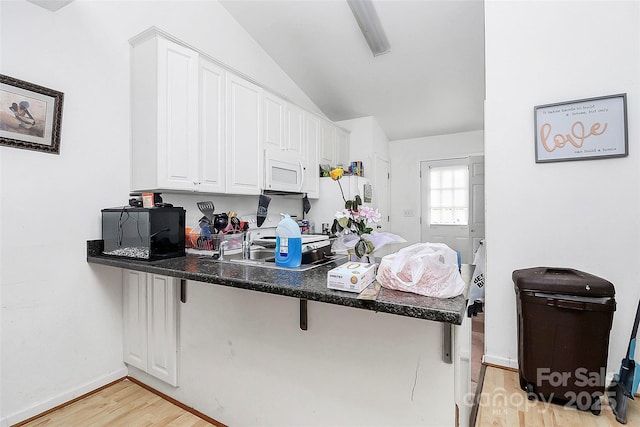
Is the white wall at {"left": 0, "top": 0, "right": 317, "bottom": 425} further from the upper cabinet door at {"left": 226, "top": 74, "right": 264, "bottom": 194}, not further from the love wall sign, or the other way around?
the love wall sign

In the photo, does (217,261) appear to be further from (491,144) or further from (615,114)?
(615,114)

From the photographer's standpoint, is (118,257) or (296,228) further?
(118,257)

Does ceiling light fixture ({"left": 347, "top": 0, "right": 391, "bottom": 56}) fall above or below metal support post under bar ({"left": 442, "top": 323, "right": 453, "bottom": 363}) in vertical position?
above

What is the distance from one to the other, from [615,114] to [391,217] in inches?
131

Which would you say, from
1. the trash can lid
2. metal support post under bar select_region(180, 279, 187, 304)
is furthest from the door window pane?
metal support post under bar select_region(180, 279, 187, 304)

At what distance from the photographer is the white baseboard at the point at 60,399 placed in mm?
1599

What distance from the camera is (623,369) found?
1.57 metres

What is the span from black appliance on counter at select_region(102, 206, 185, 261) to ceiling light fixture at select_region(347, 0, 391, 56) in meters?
2.16

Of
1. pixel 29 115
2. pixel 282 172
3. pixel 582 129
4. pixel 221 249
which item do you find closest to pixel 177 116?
pixel 29 115

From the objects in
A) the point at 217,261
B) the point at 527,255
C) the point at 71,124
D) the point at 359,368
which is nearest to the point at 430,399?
the point at 359,368

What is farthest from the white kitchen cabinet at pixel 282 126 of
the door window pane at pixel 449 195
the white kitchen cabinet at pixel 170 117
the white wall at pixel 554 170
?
the door window pane at pixel 449 195

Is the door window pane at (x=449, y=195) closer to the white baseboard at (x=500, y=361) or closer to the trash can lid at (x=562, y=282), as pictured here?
the white baseboard at (x=500, y=361)

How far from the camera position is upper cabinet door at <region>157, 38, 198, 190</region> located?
1.94 m

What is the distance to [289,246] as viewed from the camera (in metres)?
1.38
